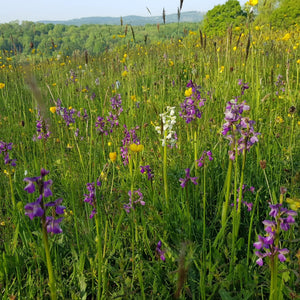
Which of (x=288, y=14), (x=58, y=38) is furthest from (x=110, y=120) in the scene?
(x=288, y=14)

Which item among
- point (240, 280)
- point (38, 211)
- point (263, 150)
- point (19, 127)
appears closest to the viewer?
point (38, 211)

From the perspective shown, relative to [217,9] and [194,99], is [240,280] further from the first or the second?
[217,9]

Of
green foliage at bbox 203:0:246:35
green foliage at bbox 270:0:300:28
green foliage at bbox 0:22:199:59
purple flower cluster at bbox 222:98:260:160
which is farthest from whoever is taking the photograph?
green foliage at bbox 203:0:246:35

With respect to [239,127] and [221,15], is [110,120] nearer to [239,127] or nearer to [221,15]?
[239,127]

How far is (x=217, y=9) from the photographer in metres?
16.8

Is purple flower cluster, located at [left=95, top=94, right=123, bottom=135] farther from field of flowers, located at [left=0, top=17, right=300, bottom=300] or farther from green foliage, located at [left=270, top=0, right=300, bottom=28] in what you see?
green foliage, located at [left=270, top=0, right=300, bottom=28]

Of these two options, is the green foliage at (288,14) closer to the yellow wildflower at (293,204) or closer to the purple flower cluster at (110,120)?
the purple flower cluster at (110,120)

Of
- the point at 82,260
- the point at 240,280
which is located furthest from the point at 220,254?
the point at 82,260

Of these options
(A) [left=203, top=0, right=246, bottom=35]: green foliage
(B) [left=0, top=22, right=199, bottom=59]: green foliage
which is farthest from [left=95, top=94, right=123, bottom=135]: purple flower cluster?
(A) [left=203, top=0, right=246, bottom=35]: green foliage

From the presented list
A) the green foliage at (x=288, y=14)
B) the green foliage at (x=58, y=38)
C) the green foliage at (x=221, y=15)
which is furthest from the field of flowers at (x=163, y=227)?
the green foliage at (x=221, y=15)

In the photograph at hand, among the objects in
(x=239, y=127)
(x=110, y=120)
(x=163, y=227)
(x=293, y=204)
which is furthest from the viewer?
(x=110, y=120)

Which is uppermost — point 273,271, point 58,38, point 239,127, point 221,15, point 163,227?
point 221,15

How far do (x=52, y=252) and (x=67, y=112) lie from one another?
1.43 meters

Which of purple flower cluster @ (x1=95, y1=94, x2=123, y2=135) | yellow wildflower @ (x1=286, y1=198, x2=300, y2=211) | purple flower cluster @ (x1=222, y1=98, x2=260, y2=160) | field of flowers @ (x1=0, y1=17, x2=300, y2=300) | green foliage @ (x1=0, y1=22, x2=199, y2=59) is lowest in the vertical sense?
field of flowers @ (x1=0, y1=17, x2=300, y2=300)
